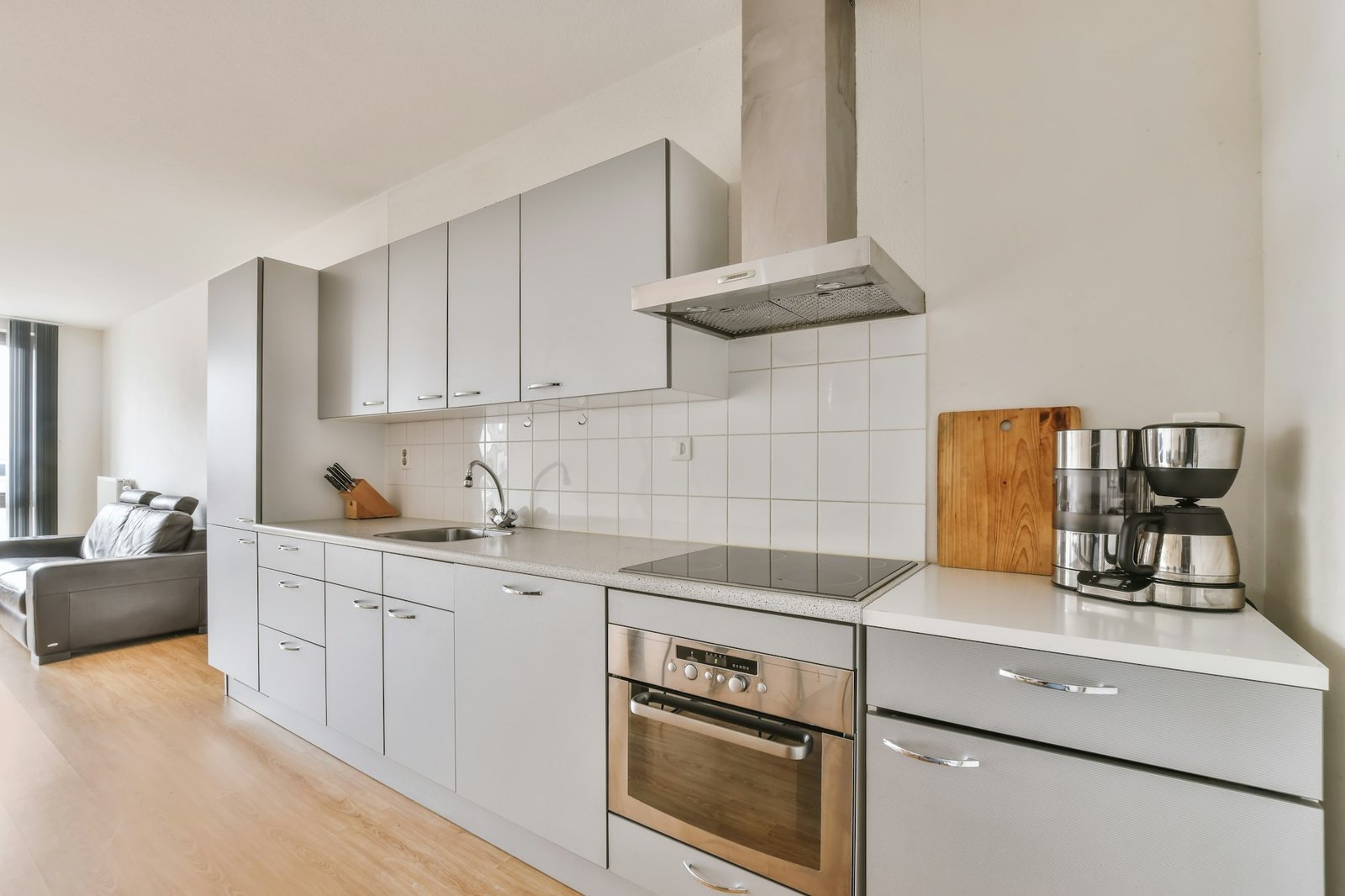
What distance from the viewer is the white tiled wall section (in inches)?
70.1

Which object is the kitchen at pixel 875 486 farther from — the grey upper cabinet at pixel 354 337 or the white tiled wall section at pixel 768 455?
the grey upper cabinet at pixel 354 337

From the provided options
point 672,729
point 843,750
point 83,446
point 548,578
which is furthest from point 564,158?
point 83,446

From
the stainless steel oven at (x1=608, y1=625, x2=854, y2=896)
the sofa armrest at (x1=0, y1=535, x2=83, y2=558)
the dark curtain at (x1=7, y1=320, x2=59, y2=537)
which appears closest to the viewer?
the stainless steel oven at (x1=608, y1=625, x2=854, y2=896)

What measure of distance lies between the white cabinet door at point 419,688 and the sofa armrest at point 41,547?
17.2 ft

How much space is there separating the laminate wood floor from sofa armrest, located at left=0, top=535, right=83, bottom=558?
299cm

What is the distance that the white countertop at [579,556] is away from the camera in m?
1.32

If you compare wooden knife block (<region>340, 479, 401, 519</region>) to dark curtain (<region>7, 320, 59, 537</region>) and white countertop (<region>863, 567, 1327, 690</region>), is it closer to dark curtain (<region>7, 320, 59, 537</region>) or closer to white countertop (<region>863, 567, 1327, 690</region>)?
white countertop (<region>863, 567, 1327, 690</region>)

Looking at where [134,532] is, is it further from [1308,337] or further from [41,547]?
[1308,337]

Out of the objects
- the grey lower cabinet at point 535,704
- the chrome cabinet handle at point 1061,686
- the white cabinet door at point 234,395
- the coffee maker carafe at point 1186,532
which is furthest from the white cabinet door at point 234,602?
the coffee maker carafe at point 1186,532

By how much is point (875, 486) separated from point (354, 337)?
2435mm

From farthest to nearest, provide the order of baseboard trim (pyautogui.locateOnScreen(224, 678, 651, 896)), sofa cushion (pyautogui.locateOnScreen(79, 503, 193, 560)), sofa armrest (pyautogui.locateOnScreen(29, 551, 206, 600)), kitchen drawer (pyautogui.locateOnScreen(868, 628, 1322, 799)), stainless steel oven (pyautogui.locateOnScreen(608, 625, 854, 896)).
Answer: sofa cushion (pyautogui.locateOnScreen(79, 503, 193, 560)) → sofa armrest (pyautogui.locateOnScreen(29, 551, 206, 600)) → baseboard trim (pyautogui.locateOnScreen(224, 678, 651, 896)) → stainless steel oven (pyautogui.locateOnScreen(608, 625, 854, 896)) → kitchen drawer (pyautogui.locateOnScreen(868, 628, 1322, 799))

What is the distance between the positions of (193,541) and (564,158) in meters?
4.01

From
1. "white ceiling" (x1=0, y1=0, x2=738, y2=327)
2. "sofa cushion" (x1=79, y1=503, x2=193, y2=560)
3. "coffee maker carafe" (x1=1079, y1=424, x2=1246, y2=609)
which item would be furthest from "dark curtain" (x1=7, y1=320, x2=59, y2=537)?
"coffee maker carafe" (x1=1079, y1=424, x2=1246, y2=609)

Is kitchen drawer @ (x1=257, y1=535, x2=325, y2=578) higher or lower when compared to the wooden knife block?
lower
